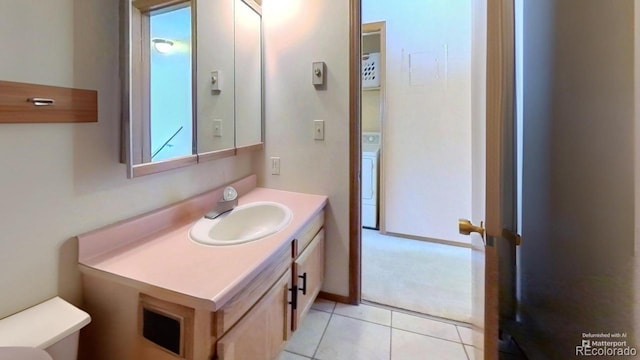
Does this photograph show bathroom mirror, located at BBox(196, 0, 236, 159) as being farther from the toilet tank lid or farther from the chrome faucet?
the toilet tank lid

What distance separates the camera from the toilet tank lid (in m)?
0.82

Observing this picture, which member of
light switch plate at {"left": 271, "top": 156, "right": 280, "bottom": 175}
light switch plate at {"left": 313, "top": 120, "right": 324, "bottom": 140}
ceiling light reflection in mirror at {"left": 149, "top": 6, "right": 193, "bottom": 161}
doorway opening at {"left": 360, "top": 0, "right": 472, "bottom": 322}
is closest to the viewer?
ceiling light reflection in mirror at {"left": 149, "top": 6, "right": 193, "bottom": 161}

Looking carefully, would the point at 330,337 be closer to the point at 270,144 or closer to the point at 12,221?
the point at 270,144

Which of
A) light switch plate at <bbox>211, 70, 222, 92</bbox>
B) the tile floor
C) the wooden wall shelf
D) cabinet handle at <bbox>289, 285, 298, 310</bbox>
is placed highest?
light switch plate at <bbox>211, 70, 222, 92</bbox>

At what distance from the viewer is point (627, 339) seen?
0.90m

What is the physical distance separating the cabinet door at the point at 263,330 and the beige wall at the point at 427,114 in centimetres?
215

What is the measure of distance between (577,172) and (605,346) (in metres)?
0.63

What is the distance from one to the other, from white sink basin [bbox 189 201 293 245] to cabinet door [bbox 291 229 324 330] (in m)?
0.23

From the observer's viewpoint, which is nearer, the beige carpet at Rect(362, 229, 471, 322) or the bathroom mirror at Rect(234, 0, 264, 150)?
the bathroom mirror at Rect(234, 0, 264, 150)

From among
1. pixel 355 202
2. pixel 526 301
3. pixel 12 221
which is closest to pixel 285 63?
pixel 355 202

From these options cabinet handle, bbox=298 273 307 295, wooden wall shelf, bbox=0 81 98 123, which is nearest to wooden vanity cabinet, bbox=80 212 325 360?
cabinet handle, bbox=298 273 307 295

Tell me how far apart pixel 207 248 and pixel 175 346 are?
1.21ft

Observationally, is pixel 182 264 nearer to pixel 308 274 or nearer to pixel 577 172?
pixel 308 274

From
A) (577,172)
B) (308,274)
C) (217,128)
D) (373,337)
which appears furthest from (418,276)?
(217,128)
